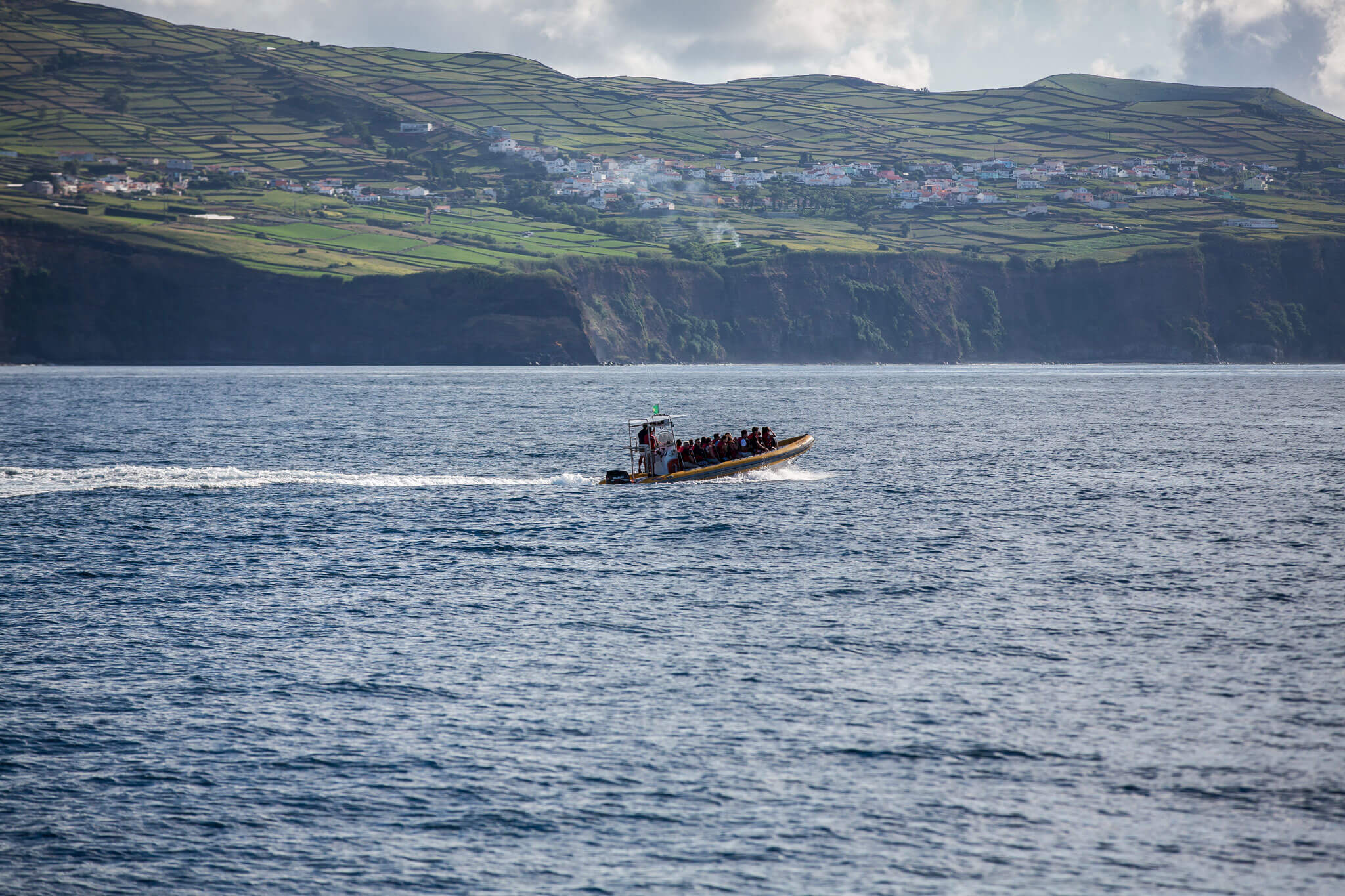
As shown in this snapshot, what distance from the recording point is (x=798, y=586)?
1369 inches

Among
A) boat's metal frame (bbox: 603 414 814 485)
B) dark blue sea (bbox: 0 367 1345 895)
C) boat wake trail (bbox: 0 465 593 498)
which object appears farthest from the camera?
boat wake trail (bbox: 0 465 593 498)

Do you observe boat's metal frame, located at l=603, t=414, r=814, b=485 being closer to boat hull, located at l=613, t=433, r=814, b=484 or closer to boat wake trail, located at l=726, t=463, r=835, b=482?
boat hull, located at l=613, t=433, r=814, b=484

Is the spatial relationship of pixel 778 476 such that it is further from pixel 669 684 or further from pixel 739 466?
pixel 669 684

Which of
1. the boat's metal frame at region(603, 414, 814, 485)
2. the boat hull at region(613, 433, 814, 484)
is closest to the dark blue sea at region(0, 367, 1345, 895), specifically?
the boat hull at region(613, 433, 814, 484)

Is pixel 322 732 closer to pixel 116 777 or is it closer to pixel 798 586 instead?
pixel 116 777

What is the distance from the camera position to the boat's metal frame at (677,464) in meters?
53.2

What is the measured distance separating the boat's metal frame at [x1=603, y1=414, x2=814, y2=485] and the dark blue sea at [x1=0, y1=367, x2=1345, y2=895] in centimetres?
91

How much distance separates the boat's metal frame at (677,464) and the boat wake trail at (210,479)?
3464 millimetres

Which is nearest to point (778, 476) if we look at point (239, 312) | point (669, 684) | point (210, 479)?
point (210, 479)

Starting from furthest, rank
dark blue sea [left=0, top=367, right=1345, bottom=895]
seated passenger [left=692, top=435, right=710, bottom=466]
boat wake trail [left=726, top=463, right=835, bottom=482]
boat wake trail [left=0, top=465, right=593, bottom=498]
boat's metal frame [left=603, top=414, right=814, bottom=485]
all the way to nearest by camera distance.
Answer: boat wake trail [left=726, top=463, right=835, bottom=482]
seated passenger [left=692, top=435, right=710, bottom=466]
boat wake trail [left=0, top=465, right=593, bottom=498]
boat's metal frame [left=603, top=414, right=814, bottom=485]
dark blue sea [left=0, top=367, right=1345, bottom=895]

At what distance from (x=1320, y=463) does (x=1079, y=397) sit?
62.7 metres

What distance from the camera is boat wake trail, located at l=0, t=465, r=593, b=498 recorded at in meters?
54.0

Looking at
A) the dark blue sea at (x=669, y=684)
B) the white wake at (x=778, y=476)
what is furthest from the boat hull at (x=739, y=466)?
the dark blue sea at (x=669, y=684)

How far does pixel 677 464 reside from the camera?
179 feet
